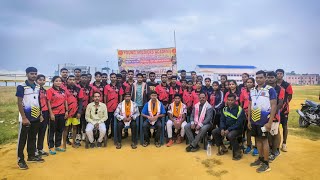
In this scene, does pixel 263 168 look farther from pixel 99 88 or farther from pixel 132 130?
pixel 99 88

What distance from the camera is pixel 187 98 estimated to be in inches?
295

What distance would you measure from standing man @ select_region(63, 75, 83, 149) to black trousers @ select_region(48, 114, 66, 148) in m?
0.16

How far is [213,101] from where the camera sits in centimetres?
726

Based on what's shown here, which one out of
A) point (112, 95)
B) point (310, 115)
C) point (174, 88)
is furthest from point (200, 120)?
point (310, 115)

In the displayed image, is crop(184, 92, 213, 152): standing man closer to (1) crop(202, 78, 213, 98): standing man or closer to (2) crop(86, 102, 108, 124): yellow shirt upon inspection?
(1) crop(202, 78, 213, 98): standing man

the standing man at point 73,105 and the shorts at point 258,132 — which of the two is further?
the standing man at point 73,105

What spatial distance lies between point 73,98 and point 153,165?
8.70 feet

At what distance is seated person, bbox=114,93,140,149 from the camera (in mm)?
6901

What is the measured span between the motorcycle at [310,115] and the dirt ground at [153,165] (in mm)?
2503

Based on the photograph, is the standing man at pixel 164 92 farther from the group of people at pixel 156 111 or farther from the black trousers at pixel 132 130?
the black trousers at pixel 132 130

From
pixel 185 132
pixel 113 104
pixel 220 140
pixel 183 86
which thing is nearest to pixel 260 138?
pixel 220 140

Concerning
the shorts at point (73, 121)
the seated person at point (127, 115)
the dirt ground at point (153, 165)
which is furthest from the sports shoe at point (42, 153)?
the seated person at point (127, 115)

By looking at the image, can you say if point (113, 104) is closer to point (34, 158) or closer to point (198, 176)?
point (34, 158)

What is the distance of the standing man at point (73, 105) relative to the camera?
654cm
